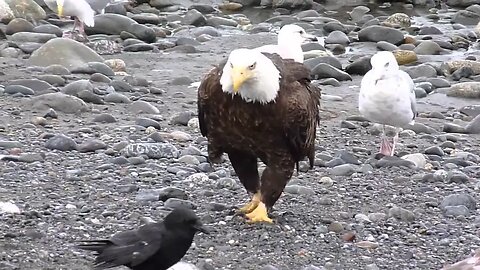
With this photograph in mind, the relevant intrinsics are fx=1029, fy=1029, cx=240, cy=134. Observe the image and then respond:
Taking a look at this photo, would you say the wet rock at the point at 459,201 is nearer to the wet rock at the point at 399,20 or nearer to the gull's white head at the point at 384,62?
the gull's white head at the point at 384,62

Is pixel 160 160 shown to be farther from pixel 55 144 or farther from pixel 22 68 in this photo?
pixel 22 68

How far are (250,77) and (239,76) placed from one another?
10cm

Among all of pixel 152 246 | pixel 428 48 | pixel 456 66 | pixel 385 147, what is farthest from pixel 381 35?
pixel 152 246

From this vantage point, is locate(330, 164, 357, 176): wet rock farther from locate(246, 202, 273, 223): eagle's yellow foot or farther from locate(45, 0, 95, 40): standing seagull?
locate(45, 0, 95, 40): standing seagull

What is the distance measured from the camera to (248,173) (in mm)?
7090

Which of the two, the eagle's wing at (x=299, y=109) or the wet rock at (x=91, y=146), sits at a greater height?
the eagle's wing at (x=299, y=109)

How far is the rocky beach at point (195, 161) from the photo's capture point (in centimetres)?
634

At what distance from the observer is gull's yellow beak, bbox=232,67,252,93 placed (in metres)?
6.25

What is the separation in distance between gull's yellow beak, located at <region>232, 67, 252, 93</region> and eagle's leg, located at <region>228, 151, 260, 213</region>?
0.79 metres

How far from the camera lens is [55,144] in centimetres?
837

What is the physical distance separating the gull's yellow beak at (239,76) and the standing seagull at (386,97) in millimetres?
3664

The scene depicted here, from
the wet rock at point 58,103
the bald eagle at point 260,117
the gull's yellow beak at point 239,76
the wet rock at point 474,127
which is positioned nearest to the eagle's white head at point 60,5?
the wet rock at point 58,103

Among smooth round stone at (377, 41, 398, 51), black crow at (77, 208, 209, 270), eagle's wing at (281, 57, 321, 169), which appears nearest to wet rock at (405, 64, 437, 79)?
smooth round stone at (377, 41, 398, 51)

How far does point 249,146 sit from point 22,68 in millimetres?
5864
